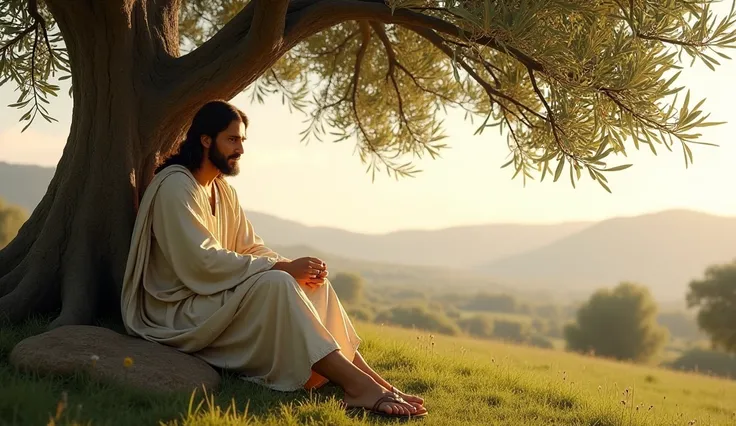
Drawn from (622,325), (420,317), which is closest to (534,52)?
(622,325)

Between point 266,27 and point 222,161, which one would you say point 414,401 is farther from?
point 266,27

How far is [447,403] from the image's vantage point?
18.0 ft

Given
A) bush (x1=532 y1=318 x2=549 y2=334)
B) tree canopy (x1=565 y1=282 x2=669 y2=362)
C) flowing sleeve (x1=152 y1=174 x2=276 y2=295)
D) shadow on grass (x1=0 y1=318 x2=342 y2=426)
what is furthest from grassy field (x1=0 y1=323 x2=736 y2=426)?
bush (x1=532 y1=318 x2=549 y2=334)

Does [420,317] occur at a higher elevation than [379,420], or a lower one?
lower

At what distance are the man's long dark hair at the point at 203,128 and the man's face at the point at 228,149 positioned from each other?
0.13 ft

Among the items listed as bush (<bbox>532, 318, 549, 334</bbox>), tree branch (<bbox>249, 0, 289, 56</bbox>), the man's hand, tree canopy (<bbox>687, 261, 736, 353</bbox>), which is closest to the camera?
the man's hand

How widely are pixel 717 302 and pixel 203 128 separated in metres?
33.0

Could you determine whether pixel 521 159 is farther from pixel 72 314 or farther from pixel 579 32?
pixel 72 314

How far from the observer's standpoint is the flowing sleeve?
5.06m

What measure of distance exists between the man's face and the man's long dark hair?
0.13ft

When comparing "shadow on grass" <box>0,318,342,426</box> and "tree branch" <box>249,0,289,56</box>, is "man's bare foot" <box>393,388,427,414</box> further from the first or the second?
"tree branch" <box>249,0,289,56</box>

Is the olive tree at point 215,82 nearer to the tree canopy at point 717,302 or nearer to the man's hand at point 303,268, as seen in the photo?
the man's hand at point 303,268

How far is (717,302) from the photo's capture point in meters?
33.2

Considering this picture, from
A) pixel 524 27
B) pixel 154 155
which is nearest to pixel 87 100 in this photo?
pixel 154 155
